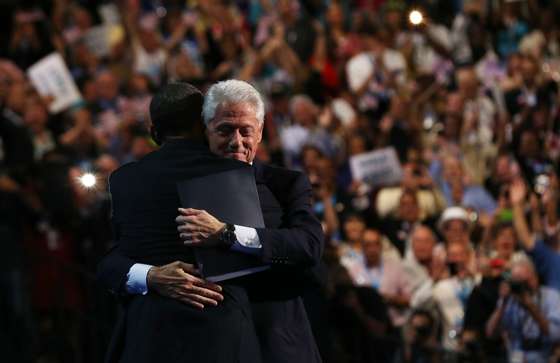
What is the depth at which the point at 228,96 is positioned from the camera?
441 centimetres

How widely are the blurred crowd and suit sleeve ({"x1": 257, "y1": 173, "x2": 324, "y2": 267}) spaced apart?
3.05 meters

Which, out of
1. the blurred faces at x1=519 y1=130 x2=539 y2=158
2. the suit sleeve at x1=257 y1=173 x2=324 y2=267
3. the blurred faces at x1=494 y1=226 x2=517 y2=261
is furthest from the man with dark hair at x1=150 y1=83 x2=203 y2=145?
the blurred faces at x1=519 y1=130 x2=539 y2=158

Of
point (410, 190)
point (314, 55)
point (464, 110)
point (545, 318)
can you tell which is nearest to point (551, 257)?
point (545, 318)

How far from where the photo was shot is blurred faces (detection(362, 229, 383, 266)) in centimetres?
937

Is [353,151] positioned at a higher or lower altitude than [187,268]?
higher

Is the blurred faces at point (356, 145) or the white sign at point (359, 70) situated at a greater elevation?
the white sign at point (359, 70)

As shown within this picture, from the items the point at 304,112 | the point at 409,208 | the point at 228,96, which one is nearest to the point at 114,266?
the point at 228,96

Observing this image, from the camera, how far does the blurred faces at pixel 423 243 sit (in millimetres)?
9266

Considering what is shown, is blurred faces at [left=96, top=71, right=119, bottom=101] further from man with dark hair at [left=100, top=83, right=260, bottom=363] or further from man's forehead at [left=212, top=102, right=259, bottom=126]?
man's forehead at [left=212, top=102, right=259, bottom=126]

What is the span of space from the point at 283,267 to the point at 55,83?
312 inches

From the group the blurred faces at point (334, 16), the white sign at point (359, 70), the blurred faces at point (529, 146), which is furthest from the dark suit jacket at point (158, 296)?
the blurred faces at point (334, 16)

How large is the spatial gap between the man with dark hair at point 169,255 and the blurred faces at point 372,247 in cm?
496

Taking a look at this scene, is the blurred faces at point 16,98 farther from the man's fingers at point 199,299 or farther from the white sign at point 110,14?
the man's fingers at point 199,299

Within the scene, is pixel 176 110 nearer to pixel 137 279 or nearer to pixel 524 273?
→ pixel 137 279
